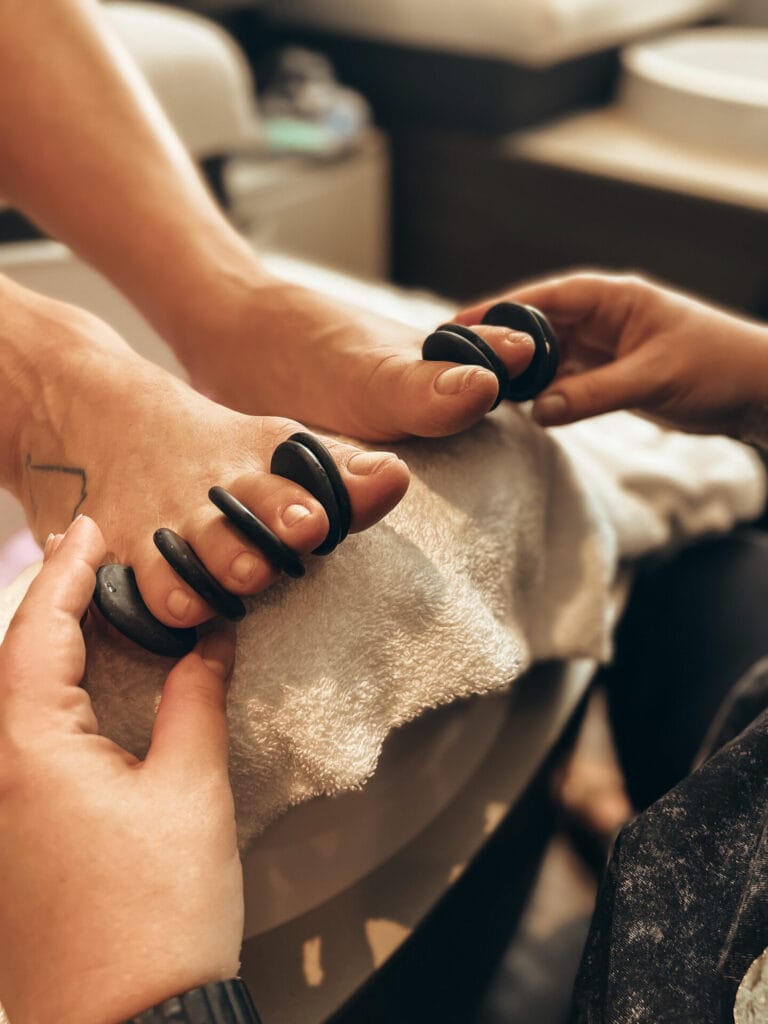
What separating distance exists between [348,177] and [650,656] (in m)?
1.03

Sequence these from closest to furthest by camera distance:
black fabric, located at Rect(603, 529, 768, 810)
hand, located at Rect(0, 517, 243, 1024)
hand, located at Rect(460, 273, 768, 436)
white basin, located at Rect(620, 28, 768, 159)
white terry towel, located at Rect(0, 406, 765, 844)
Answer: hand, located at Rect(0, 517, 243, 1024)
white terry towel, located at Rect(0, 406, 765, 844)
hand, located at Rect(460, 273, 768, 436)
black fabric, located at Rect(603, 529, 768, 810)
white basin, located at Rect(620, 28, 768, 159)

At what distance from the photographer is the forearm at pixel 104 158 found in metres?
0.65

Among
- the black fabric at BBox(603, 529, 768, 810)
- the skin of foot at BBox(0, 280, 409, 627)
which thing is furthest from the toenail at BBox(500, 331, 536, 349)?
the black fabric at BBox(603, 529, 768, 810)

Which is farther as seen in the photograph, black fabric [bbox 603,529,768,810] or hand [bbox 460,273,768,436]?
black fabric [bbox 603,529,768,810]

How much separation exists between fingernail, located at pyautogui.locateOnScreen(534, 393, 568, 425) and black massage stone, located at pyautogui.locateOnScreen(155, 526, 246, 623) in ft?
0.84

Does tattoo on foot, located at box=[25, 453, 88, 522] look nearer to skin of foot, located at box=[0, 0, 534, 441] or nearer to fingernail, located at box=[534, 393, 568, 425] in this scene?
skin of foot, located at box=[0, 0, 534, 441]

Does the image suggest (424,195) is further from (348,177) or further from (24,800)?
(24,800)


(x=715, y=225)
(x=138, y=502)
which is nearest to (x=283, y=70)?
(x=715, y=225)

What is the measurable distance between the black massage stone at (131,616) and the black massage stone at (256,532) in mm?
59

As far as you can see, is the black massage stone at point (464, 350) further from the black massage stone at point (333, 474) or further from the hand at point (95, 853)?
the hand at point (95, 853)

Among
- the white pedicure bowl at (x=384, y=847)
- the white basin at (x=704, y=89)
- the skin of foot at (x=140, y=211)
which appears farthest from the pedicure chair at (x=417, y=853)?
the white basin at (x=704, y=89)

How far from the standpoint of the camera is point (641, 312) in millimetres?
578

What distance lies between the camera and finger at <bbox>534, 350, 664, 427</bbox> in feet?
1.85

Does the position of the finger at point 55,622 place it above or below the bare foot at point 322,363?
below
